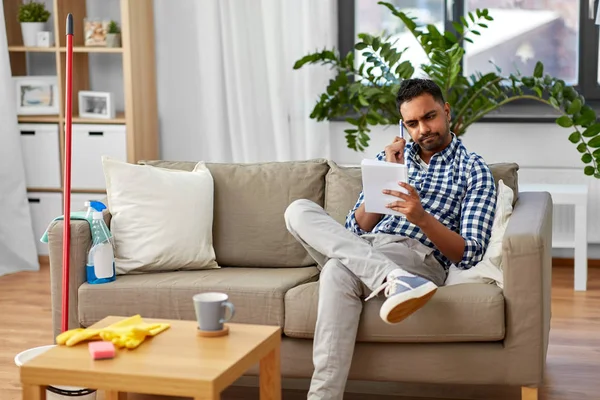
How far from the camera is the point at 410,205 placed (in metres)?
2.79

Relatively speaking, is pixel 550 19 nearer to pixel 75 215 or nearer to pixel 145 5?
pixel 145 5

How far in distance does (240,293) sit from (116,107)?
2618 mm

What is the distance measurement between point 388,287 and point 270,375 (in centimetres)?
42

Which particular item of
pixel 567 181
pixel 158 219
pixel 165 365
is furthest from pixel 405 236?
pixel 567 181

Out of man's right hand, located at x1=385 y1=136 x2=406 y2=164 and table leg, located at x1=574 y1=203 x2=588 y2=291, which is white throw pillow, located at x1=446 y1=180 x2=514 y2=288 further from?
table leg, located at x1=574 y1=203 x2=588 y2=291

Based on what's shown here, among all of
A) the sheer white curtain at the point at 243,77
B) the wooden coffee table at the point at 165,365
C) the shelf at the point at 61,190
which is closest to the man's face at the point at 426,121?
the wooden coffee table at the point at 165,365

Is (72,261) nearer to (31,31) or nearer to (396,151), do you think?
(396,151)

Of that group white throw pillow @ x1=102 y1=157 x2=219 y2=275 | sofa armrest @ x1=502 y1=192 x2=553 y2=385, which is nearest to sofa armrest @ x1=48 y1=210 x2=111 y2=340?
white throw pillow @ x1=102 y1=157 x2=219 y2=275

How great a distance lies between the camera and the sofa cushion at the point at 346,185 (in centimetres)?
317

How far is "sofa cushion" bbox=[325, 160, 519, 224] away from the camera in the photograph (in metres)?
3.17

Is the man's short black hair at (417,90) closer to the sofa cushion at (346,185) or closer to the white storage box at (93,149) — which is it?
the sofa cushion at (346,185)

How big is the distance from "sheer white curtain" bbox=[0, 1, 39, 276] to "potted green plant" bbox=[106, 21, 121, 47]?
52 cm

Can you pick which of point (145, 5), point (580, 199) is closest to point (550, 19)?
point (580, 199)

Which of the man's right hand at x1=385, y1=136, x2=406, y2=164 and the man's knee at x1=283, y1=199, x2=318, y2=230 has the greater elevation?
the man's right hand at x1=385, y1=136, x2=406, y2=164
